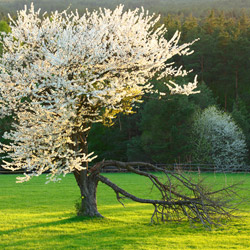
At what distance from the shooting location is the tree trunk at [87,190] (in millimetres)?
12656

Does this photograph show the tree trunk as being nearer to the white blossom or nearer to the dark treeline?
the white blossom

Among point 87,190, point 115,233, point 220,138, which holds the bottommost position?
point 115,233

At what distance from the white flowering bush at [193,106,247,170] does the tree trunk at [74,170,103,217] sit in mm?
34641

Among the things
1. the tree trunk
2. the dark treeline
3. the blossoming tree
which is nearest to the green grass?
the tree trunk

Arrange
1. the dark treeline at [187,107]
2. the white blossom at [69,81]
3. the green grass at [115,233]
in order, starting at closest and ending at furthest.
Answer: the green grass at [115,233] < the white blossom at [69,81] < the dark treeline at [187,107]

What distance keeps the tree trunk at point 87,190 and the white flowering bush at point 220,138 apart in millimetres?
34641

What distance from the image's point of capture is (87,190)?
41.5 feet

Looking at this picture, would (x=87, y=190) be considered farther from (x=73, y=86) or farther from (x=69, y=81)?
(x=69, y=81)

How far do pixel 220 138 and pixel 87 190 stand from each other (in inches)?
1499

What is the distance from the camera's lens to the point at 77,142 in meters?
12.1

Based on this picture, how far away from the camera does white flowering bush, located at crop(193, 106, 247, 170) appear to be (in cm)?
4731

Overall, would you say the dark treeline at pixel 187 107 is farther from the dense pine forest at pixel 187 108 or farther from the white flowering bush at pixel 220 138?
the white flowering bush at pixel 220 138

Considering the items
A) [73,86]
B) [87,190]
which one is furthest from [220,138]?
[73,86]

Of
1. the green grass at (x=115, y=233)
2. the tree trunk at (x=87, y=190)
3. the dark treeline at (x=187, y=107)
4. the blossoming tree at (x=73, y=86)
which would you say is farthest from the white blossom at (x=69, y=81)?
the dark treeline at (x=187, y=107)
